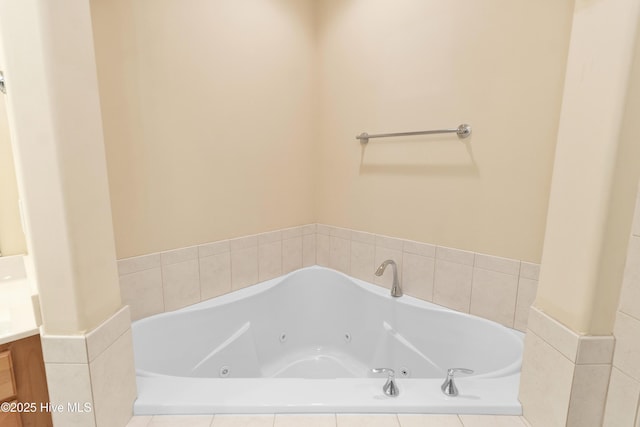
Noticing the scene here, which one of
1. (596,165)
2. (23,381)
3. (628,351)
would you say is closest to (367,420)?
(628,351)

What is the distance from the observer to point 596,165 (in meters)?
0.75

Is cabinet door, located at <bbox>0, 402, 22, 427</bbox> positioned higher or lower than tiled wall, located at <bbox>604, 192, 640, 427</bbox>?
lower

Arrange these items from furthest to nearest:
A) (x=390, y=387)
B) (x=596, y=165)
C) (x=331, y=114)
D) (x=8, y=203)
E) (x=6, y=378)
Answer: (x=331, y=114) < (x=8, y=203) < (x=390, y=387) < (x=6, y=378) < (x=596, y=165)

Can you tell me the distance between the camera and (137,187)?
1.34 m

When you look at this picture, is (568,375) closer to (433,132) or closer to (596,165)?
(596,165)

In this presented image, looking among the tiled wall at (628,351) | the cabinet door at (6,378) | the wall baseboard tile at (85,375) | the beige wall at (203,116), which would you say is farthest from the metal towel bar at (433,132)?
the cabinet door at (6,378)

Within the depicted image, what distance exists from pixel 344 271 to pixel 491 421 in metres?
1.16

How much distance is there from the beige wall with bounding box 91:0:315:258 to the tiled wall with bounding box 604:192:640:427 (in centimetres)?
155

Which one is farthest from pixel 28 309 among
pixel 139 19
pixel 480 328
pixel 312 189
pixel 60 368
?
pixel 480 328

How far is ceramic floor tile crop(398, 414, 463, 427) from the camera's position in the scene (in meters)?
0.92

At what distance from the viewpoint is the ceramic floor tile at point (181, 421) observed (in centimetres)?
92

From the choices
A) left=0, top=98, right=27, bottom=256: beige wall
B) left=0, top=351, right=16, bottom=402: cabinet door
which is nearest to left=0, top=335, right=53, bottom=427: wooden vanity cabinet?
left=0, top=351, right=16, bottom=402: cabinet door

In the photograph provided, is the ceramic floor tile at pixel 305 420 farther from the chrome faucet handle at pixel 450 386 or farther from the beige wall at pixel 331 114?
the beige wall at pixel 331 114

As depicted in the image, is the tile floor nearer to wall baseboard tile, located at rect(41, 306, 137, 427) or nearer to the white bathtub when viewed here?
the white bathtub
